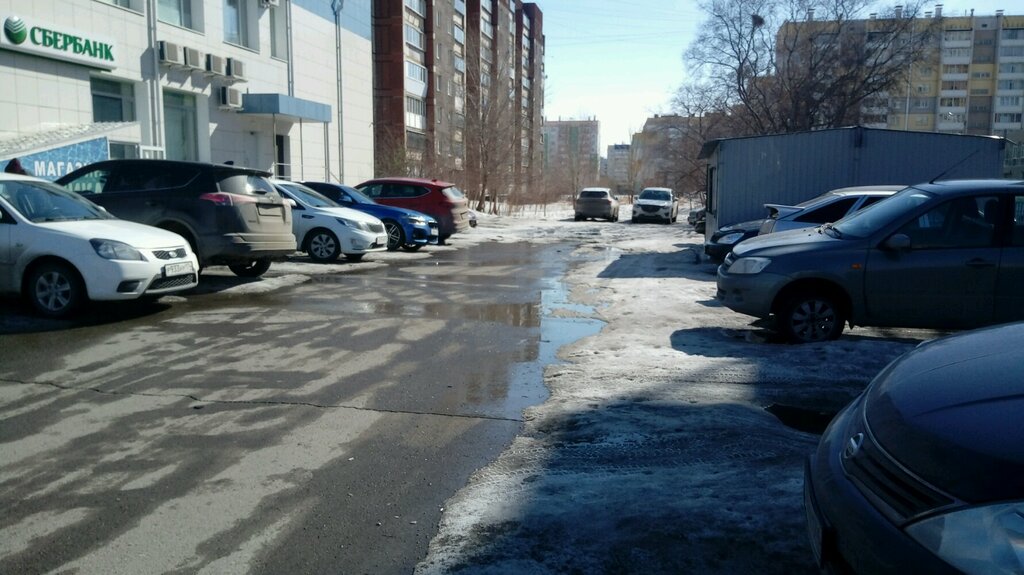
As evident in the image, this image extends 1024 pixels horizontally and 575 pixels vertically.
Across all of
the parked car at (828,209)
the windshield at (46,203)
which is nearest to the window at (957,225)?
the parked car at (828,209)

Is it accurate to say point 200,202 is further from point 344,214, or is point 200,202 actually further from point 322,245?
point 344,214

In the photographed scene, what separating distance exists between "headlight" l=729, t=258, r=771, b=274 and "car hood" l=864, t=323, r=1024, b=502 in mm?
4790

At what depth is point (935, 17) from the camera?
1423 inches

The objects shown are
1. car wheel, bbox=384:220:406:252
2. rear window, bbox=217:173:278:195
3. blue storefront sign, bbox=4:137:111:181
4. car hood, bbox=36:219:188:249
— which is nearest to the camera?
car hood, bbox=36:219:188:249

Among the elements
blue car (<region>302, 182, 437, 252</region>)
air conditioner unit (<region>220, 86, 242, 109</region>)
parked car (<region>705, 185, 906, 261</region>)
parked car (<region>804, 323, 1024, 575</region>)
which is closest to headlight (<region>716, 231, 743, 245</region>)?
parked car (<region>705, 185, 906, 261</region>)

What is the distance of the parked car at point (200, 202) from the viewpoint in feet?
35.2

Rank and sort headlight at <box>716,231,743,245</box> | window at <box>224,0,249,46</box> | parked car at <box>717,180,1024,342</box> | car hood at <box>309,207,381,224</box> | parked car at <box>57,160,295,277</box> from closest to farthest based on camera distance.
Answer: parked car at <box>717,180,1024,342</box>, parked car at <box>57,160,295,277</box>, headlight at <box>716,231,743,245</box>, car hood at <box>309,207,381,224</box>, window at <box>224,0,249,46</box>

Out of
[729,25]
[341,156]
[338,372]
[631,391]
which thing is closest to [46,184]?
[338,372]

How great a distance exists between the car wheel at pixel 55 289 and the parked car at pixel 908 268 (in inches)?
284

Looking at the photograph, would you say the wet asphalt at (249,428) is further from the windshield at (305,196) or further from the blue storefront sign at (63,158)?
the blue storefront sign at (63,158)

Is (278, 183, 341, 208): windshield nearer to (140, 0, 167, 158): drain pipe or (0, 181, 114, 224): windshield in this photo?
(0, 181, 114, 224): windshield

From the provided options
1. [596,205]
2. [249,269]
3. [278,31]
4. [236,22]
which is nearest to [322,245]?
[249,269]

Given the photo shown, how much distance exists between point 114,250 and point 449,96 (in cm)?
5558

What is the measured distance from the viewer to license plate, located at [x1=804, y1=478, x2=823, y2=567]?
2623mm
